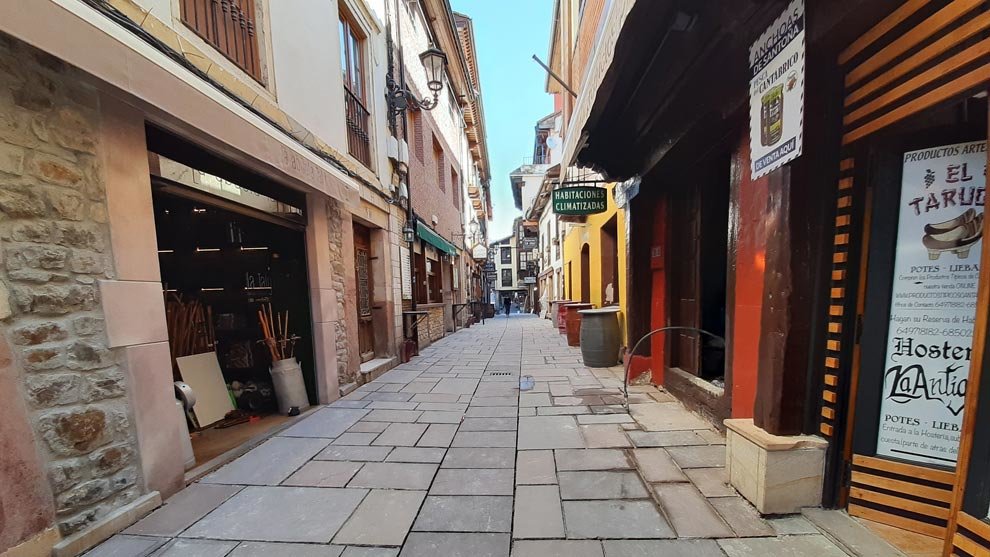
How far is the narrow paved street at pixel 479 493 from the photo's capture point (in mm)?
1642

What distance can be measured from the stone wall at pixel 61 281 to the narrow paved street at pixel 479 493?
42 cm

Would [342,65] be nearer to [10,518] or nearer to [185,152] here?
[185,152]

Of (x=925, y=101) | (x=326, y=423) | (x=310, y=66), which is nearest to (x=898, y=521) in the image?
(x=925, y=101)

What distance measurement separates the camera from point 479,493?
6.73 feet

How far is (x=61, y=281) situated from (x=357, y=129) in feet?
13.6

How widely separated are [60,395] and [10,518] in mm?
517

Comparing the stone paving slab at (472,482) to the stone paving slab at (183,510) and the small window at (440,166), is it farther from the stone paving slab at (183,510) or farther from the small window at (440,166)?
the small window at (440,166)

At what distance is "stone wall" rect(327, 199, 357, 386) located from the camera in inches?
160

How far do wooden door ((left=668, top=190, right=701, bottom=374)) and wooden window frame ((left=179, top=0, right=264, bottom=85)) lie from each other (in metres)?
4.58

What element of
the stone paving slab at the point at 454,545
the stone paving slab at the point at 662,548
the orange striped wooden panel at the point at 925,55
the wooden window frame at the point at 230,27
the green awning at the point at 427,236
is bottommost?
the stone paving slab at the point at 454,545

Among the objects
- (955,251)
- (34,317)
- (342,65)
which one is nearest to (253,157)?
(34,317)

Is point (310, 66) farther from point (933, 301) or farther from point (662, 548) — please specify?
point (933, 301)


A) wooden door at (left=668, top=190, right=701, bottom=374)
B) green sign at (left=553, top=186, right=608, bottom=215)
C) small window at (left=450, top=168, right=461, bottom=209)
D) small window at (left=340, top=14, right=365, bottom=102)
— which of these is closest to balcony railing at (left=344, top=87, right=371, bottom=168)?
small window at (left=340, top=14, right=365, bottom=102)

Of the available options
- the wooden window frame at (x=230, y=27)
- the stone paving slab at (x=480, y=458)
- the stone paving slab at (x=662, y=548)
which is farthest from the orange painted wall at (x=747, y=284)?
the wooden window frame at (x=230, y=27)
